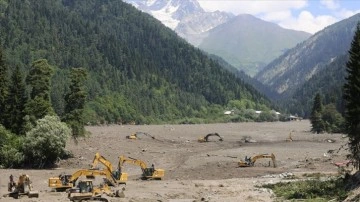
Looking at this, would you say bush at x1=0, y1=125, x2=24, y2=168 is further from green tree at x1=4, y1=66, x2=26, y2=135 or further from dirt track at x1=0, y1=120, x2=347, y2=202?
green tree at x1=4, y1=66, x2=26, y2=135

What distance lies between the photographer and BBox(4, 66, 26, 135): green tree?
275 feet

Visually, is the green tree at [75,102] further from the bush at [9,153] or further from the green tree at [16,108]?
the bush at [9,153]

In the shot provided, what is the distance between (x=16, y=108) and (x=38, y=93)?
182 inches

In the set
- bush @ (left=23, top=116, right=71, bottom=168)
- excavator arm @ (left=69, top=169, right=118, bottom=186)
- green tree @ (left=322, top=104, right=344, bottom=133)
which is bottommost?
excavator arm @ (left=69, top=169, right=118, bottom=186)

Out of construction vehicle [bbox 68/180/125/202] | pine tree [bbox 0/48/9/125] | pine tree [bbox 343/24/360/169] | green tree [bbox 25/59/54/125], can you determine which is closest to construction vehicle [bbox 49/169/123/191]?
construction vehicle [bbox 68/180/125/202]

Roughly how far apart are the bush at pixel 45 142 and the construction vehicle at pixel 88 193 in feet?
82.1

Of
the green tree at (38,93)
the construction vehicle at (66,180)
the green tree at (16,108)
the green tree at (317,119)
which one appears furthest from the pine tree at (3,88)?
the green tree at (317,119)

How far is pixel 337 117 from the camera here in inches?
6796

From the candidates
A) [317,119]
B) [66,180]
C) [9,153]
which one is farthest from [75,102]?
[317,119]

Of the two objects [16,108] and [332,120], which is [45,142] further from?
[332,120]

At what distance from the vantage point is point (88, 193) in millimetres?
47375

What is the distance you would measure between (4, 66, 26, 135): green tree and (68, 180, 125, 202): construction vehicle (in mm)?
37545

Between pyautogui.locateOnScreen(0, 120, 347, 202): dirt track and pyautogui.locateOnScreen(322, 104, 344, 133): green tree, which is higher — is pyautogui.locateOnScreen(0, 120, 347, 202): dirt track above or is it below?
below

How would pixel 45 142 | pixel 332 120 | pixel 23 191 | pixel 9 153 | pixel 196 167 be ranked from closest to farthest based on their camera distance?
1. pixel 23 191
2. pixel 45 142
3. pixel 9 153
4. pixel 196 167
5. pixel 332 120
